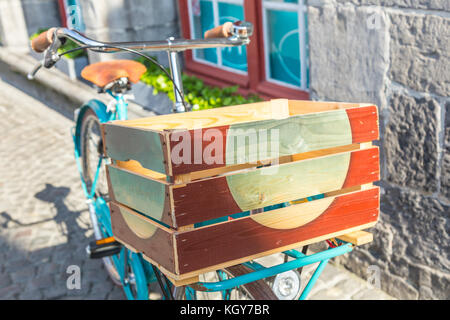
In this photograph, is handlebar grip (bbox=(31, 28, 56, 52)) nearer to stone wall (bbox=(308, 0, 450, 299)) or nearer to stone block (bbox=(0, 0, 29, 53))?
stone wall (bbox=(308, 0, 450, 299))

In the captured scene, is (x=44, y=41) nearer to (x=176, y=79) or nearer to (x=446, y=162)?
(x=176, y=79)

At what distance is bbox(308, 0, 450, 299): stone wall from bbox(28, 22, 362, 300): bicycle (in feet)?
2.81

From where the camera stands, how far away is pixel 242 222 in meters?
1.69

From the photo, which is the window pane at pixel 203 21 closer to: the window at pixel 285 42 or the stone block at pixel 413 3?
the window at pixel 285 42

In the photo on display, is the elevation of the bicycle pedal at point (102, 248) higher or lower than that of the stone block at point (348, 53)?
lower

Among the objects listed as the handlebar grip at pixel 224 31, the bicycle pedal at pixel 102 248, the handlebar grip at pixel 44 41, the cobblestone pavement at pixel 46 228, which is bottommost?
the cobblestone pavement at pixel 46 228

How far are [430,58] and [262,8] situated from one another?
82.4 inches

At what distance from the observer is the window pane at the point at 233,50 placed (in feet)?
16.1

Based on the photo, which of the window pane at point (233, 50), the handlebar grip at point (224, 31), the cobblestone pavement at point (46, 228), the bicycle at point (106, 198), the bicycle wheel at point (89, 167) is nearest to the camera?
the bicycle at point (106, 198)

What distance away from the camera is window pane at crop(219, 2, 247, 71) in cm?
490

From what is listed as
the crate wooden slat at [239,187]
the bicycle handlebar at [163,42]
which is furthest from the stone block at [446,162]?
the bicycle handlebar at [163,42]

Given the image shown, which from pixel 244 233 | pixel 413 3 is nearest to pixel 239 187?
pixel 244 233

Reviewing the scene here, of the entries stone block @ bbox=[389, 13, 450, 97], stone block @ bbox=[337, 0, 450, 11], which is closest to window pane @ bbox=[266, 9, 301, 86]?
stone block @ bbox=[337, 0, 450, 11]

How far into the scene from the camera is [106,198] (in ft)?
10.9
